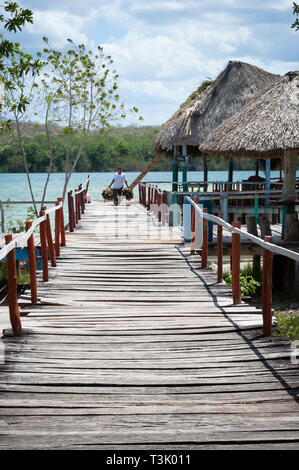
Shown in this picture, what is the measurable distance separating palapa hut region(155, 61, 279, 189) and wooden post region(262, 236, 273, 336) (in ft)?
49.7

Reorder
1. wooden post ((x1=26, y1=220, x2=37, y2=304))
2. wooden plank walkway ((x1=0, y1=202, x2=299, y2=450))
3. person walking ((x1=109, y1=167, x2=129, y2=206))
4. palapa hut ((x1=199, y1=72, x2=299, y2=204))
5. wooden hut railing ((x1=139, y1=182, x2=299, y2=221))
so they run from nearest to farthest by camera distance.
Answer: wooden plank walkway ((x1=0, y1=202, x2=299, y2=450)) < wooden post ((x1=26, y1=220, x2=37, y2=304)) < wooden hut railing ((x1=139, y1=182, x2=299, y2=221)) < palapa hut ((x1=199, y1=72, x2=299, y2=204)) < person walking ((x1=109, y1=167, x2=129, y2=206))

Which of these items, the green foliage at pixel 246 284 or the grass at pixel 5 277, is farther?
the grass at pixel 5 277

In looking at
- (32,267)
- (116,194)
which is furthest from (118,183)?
(32,267)

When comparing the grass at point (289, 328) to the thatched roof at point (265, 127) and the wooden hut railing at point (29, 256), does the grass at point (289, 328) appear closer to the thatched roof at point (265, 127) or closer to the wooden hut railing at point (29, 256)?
the wooden hut railing at point (29, 256)

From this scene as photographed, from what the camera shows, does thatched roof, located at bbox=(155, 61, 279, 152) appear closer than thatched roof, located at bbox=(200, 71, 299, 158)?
No

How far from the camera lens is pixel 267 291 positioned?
518cm

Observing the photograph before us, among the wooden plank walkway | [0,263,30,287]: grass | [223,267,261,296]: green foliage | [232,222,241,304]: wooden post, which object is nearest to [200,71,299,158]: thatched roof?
[223,267,261,296]: green foliage

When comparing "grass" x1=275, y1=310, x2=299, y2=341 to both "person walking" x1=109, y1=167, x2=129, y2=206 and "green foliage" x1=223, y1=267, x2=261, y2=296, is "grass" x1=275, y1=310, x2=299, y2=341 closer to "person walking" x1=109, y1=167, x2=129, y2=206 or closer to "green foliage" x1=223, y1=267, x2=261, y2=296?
"green foliage" x1=223, y1=267, x2=261, y2=296

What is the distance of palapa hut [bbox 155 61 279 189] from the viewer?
2027 centimetres

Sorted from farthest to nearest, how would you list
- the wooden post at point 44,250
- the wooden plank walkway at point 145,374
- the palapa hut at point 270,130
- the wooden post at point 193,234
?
the palapa hut at point 270,130
the wooden post at point 193,234
the wooden post at point 44,250
the wooden plank walkway at point 145,374

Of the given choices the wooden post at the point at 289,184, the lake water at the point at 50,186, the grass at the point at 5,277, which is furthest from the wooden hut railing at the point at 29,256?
the lake water at the point at 50,186

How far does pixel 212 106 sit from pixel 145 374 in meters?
17.4

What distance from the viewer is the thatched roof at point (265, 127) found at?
13.8 meters
